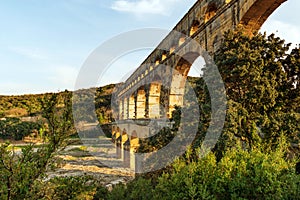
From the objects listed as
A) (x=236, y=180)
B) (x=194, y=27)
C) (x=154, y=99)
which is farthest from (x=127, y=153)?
(x=236, y=180)

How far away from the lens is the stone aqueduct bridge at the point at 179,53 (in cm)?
826

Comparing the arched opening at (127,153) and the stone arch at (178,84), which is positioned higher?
the stone arch at (178,84)

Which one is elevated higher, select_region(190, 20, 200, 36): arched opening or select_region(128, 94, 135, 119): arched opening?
select_region(190, 20, 200, 36): arched opening

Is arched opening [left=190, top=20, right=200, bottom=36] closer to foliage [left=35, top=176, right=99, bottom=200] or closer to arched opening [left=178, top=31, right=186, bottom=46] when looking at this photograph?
arched opening [left=178, top=31, right=186, bottom=46]

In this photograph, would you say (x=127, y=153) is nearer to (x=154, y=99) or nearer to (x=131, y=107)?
(x=154, y=99)

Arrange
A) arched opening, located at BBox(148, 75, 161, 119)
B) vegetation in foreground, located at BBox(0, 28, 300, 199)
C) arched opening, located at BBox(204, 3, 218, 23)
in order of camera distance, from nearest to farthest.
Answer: vegetation in foreground, located at BBox(0, 28, 300, 199) < arched opening, located at BBox(204, 3, 218, 23) < arched opening, located at BBox(148, 75, 161, 119)

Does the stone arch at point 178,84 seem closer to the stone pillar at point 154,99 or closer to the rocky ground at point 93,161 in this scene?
the stone pillar at point 154,99

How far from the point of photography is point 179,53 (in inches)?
522

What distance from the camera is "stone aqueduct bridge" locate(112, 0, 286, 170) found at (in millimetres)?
8258

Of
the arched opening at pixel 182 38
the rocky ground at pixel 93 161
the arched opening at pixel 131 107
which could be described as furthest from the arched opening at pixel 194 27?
the arched opening at pixel 131 107

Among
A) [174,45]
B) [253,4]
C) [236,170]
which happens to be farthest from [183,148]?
[174,45]

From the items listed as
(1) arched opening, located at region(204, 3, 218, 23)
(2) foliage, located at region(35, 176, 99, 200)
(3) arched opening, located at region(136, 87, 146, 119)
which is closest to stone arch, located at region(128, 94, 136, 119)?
(3) arched opening, located at region(136, 87, 146, 119)

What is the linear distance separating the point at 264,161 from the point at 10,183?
3071 millimetres

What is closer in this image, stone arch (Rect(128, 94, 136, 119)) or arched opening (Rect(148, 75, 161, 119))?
arched opening (Rect(148, 75, 161, 119))
